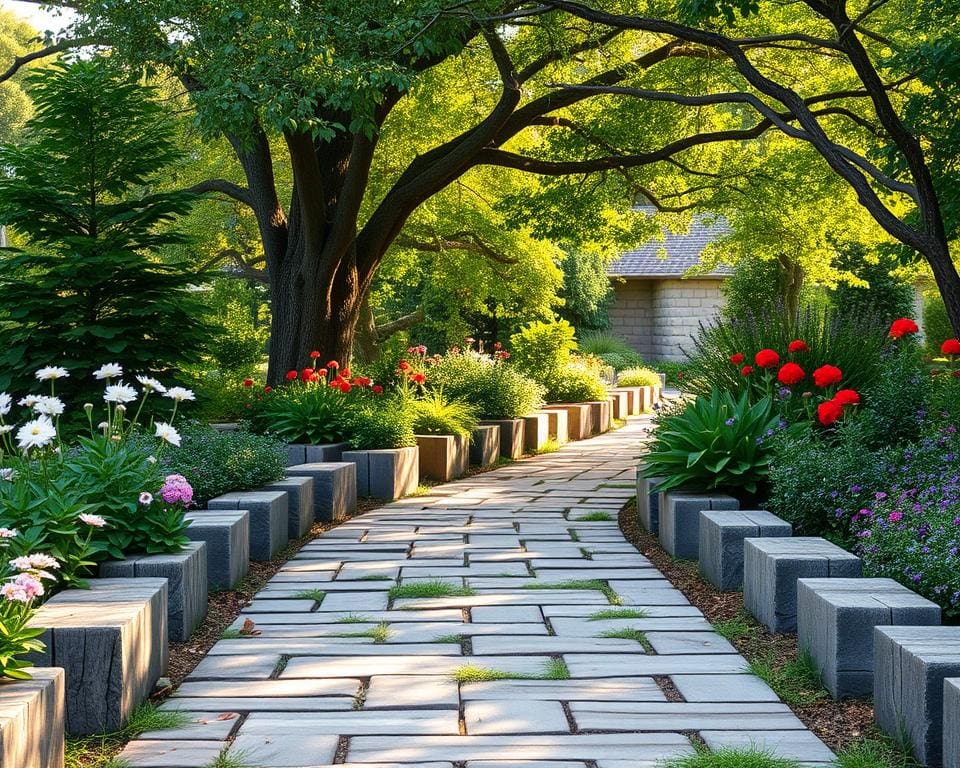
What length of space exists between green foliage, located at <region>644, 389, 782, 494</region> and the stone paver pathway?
582 mm

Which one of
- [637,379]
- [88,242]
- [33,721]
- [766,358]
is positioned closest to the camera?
[33,721]

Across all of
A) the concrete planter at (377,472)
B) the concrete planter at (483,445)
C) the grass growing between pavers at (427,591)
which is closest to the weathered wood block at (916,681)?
the grass growing between pavers at (427,591)

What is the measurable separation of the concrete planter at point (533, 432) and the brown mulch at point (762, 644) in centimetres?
544

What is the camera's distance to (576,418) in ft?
47.9

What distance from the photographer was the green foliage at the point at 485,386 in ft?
39.7

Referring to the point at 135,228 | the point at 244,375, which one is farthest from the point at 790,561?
the point at 244,375

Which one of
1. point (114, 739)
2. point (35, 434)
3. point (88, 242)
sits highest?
point (88, 242)

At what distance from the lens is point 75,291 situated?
318 inches

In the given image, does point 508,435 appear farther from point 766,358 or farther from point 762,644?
point 762,644

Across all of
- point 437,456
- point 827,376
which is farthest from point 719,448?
point 437,456

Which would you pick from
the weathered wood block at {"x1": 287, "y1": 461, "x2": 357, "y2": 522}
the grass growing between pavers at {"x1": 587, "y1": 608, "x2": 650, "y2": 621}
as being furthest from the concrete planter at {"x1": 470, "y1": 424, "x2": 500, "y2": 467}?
the grass growing between pavers at {"x1": 587, "y1": 608, "x2": 650, "y2": 621}

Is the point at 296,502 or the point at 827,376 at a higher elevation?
the point at 827,376

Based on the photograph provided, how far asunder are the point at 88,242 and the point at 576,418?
7.97 meters

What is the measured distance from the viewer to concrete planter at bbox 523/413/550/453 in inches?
495
